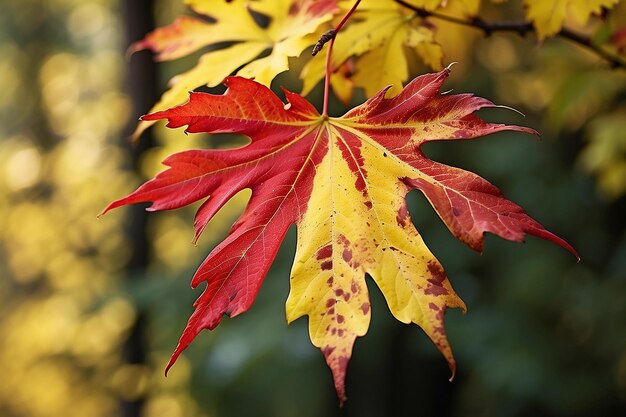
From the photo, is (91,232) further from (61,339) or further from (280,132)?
(280,132)

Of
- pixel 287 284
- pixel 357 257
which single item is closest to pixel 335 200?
pixel 357 257

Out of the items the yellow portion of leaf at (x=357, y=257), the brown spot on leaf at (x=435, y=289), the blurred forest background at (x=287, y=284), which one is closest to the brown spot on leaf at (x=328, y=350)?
the yellow portion of leaf at (x=357, y=257)

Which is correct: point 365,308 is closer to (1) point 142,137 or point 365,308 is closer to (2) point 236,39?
(2) point 236,39

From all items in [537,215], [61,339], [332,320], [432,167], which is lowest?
[61,339]

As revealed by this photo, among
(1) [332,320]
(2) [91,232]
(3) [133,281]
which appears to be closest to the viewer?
(1) [332,320]

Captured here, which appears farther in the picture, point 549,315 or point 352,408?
point 352,408

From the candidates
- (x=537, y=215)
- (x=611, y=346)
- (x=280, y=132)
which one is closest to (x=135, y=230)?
(x=537, y=215)
